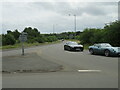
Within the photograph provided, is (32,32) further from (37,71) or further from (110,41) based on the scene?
(37,71)

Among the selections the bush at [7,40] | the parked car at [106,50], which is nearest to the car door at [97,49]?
the parked car at [106,50]

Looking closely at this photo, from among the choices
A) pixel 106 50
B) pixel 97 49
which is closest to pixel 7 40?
pixel 97 49

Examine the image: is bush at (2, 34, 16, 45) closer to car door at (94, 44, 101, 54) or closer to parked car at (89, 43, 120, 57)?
parked car at (89, 43, 120, 57)

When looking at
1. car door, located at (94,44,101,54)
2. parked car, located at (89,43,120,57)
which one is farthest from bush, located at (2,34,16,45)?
car door, located at (94,44,101,54)

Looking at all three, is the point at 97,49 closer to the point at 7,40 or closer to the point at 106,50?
the point at 106,50

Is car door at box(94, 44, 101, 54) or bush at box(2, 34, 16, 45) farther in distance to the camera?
bush at box(2, 34, 16, 45)

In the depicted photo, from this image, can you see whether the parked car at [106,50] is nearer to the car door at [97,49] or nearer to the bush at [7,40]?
the car door at [97,49]

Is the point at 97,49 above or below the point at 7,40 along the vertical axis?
below

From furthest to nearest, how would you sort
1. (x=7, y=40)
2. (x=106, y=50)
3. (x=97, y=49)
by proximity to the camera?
(x=7, y=40), (x=97, y=49), (x=106, y=50)

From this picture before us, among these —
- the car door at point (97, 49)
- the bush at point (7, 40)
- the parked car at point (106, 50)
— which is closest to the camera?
the parked car at point (106, 50)

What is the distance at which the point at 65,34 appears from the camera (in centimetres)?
17450

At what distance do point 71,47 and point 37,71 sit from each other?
62.0 ft

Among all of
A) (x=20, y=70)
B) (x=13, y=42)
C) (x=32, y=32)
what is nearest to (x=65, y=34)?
(x=32, y=32)

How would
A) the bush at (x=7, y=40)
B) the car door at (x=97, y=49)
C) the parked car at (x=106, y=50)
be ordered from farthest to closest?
the bush at (x=7, y=40) → the car door at (x=97, y=49) → the parked car at (x=106, y=50)
